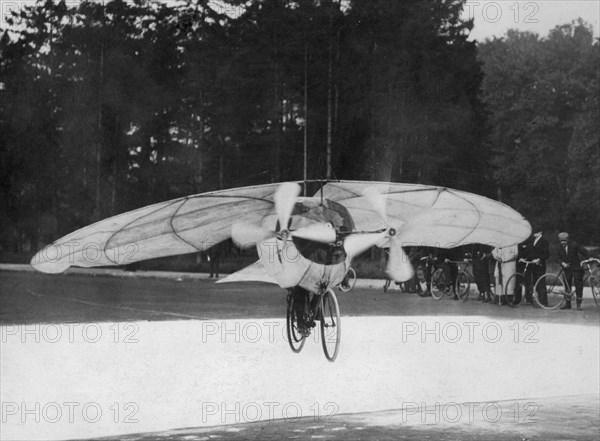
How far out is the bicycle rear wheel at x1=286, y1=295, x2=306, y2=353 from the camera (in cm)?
493

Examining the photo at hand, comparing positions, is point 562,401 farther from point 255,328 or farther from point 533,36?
point 533,36

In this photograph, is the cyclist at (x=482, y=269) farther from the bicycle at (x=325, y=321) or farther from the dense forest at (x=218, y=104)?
the bicycle at (x=325, y=321)

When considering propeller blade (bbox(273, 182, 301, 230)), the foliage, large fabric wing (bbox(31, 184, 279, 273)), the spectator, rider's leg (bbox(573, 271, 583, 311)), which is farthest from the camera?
rider's leg (bbox(573, 271, 583, 311))

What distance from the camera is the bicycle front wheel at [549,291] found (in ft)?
24.9

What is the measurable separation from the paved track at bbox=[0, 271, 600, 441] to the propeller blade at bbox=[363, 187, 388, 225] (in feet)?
5.59

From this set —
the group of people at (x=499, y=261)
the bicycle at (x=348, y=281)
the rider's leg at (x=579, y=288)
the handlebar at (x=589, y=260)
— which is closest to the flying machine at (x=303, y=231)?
the bicycle at (x=348, y=281)

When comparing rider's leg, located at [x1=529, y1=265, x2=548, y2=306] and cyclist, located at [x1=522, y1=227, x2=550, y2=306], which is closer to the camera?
cyclist, located at [x1=522, y1=227, x2=550, y2=306]

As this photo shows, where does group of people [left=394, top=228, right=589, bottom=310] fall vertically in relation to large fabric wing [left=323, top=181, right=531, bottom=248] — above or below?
below

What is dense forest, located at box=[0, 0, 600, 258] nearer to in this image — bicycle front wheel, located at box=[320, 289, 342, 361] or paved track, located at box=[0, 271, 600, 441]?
bicycle front wheel, located at box=[320, 289, 342, 361]

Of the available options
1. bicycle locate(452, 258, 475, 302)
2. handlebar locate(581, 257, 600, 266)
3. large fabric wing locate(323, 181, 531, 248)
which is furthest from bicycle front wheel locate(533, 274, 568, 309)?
large fabric wing locate(323, 181, 531, 248)

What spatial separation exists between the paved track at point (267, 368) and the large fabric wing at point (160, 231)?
4.74ft

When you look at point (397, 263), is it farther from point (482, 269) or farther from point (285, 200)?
point (482, 269)

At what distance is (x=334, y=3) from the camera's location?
18.3 ft

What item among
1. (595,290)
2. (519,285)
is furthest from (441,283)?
(595,290)
